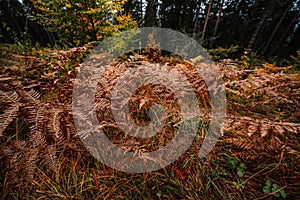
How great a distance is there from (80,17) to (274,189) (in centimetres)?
342

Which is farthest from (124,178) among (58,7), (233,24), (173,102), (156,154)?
(233,24)

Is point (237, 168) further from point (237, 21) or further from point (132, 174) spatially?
point (237, 21)

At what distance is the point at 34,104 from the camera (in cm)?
106

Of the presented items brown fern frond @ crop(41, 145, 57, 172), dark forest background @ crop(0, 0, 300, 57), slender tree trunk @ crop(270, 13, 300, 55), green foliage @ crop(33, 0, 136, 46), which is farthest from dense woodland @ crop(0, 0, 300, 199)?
slender tree trunk @ crop(270, 13, 300, 55)

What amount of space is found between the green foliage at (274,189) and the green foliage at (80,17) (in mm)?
3018

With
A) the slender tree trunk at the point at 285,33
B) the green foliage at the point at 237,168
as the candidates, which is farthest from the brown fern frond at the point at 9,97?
the slender tree trunk at the point at 285,33

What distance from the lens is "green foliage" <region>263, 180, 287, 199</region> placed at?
1.07 metres

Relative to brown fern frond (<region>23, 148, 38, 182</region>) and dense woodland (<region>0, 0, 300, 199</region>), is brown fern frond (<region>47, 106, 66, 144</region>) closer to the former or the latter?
dense woodland (<region>0, 0, 300, 199</region>)

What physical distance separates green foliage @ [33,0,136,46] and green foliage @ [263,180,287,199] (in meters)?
3.02

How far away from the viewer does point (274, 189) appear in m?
1.09

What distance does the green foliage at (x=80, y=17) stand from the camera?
2.48 metres

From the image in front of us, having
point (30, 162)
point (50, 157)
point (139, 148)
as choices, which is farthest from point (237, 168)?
point (30, 162)

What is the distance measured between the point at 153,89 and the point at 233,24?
1484 cm

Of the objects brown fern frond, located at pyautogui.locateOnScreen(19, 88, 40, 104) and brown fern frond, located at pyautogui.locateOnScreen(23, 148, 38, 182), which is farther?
brown fern frond, located at pyautogui.locateOnScreen(19, 88, 40, 104)
